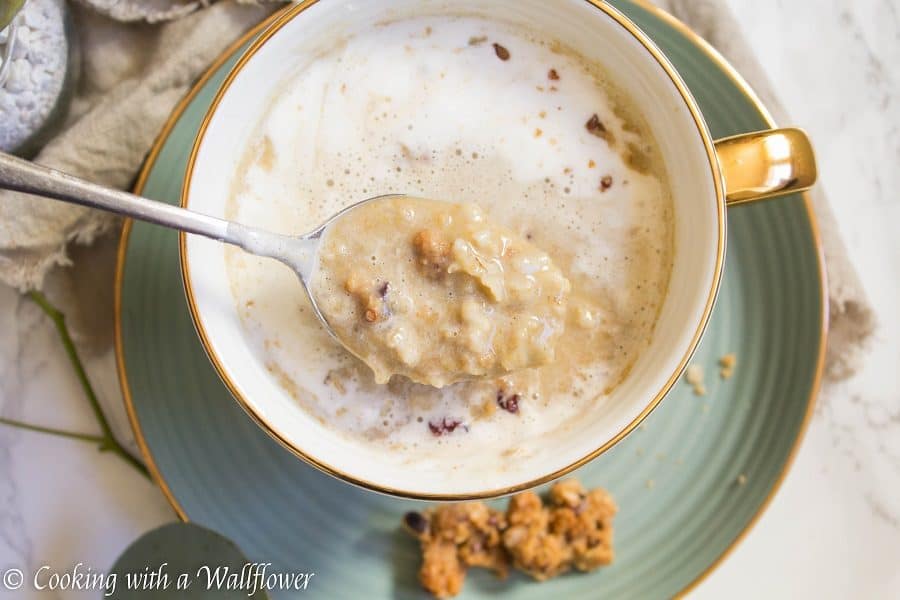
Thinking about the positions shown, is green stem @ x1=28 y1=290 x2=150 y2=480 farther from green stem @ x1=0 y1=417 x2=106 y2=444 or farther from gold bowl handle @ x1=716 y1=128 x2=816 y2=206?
gold bowl handle @ x1=716 y1=128 x2=816 y2=206

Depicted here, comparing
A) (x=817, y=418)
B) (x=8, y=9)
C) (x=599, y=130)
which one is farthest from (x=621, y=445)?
(x=8, y=9)

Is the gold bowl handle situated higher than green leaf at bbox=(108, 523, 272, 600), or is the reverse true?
the gold bowl handle

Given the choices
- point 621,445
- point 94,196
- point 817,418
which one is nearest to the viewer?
point 94,196

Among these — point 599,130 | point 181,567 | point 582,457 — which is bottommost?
point 181,567

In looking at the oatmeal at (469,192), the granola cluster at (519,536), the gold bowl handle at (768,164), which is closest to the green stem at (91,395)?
the oatmeal at (469,192)

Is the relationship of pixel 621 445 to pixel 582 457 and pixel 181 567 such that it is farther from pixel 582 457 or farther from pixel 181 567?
pixel 181 567

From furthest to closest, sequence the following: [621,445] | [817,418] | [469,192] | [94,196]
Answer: [817,418]
[621,445]
[469,192]
[94,196]

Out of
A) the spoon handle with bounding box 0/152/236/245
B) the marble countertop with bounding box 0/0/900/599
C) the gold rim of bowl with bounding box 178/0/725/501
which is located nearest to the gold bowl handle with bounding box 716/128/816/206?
the gold rim of bowl with bounding box 178/0/725/501
